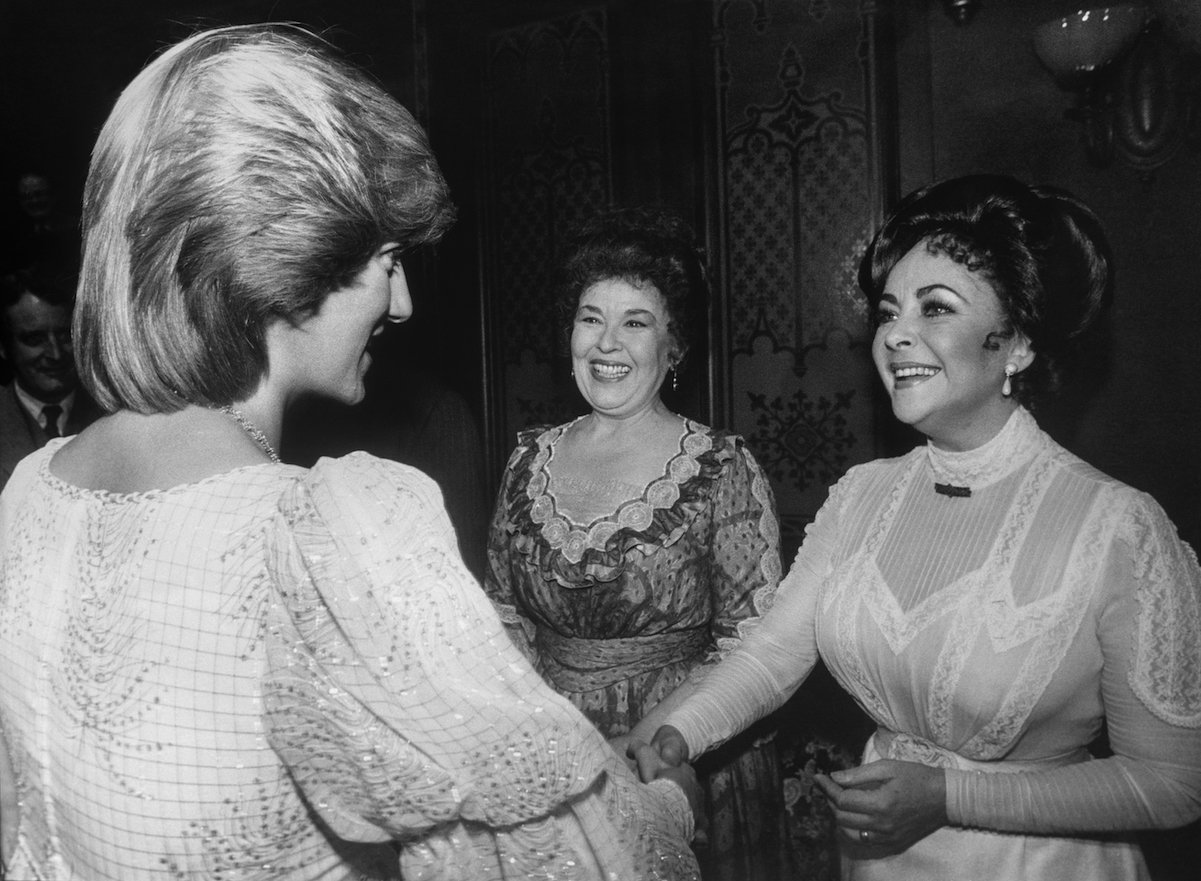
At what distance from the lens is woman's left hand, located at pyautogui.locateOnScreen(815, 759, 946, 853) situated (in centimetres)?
157

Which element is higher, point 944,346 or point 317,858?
point 944,346

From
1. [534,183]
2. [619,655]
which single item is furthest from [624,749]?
[534,183]

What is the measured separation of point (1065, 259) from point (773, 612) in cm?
91

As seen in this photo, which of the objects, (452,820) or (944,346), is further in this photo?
(944,346)

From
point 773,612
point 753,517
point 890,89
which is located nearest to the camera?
point 773,612

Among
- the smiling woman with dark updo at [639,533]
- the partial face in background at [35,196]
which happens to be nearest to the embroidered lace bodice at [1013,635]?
the smiling woman with dark updo at [639,533]

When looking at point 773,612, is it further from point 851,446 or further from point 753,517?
point 851,446

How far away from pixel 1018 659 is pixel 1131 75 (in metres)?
2.17

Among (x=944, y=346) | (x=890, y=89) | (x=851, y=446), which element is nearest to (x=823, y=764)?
(x=851, y=446)

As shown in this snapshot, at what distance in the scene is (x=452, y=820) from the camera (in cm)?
98

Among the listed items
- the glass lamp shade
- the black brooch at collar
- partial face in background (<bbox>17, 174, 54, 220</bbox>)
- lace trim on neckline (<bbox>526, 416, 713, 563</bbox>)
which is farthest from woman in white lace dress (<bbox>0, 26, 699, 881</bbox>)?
the glass lamp shade

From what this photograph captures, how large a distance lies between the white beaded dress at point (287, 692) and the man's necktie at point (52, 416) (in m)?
1.98

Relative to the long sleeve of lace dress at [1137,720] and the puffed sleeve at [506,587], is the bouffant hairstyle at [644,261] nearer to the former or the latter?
the puffed sleeve at [506,587]

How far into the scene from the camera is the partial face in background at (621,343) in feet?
8.18
